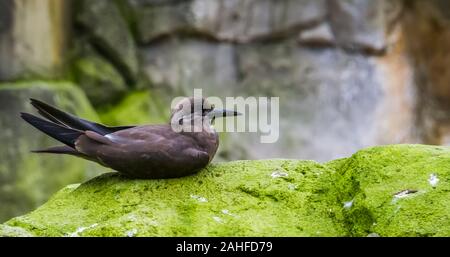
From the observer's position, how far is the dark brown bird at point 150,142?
2564 millimetres

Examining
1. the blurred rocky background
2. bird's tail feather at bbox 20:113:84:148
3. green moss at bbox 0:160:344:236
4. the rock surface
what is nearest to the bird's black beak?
green moss at bbox 0:160:344:236

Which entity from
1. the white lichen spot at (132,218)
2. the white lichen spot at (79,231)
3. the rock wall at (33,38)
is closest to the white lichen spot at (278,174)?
the white lichen spot at (132,218)

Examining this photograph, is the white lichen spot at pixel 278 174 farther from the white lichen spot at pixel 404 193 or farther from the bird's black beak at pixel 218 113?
the white lichen spot at pixel 404 193

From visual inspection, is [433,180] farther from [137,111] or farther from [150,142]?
[137,111]

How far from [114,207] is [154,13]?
3.91 meters

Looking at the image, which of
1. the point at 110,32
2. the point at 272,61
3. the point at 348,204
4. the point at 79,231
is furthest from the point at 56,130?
the point at 272,61

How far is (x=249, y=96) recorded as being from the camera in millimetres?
6391

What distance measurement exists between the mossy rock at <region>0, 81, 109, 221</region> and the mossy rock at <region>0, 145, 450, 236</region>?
2495mm

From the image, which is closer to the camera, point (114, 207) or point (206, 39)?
point (114, 207)

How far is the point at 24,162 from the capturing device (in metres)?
5.16

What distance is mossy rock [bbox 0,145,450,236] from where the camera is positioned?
7.47 ft

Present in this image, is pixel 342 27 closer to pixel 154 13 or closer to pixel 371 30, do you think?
pixel 371 30

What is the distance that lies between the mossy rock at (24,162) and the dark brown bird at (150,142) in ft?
8.20
